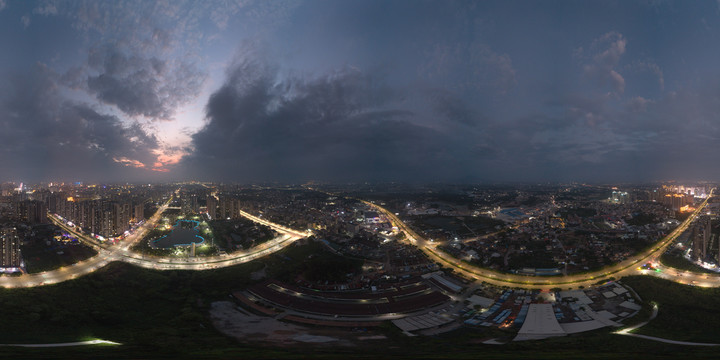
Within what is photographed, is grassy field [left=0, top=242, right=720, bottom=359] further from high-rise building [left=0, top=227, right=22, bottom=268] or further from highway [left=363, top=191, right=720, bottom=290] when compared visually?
high-rise building [left=0, top=227, right=22, bottom=268]

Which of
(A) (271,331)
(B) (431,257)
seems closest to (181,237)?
(A) (271,331)

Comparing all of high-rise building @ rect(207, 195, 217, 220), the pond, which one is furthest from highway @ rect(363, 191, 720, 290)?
high-rise building @ rect(207, 195, 217, 220)

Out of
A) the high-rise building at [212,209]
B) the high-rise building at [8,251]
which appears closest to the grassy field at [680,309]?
the high-rise building at [8,251]

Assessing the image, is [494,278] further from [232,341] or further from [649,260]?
A: [232,341]

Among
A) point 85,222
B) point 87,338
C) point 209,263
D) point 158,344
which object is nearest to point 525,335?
point 158,344

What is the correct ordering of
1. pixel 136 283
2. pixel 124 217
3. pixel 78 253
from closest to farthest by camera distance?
pixel 136 283, pixel 78 253, pixel 124 217
